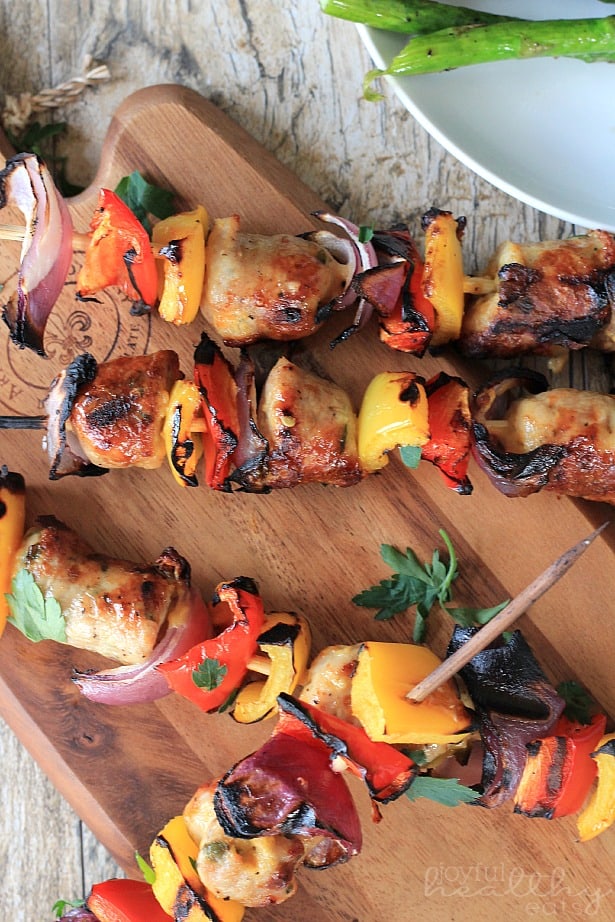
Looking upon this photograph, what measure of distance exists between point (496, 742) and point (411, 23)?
2740 mm

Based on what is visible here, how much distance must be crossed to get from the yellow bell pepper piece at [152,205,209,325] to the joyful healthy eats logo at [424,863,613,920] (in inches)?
96.3

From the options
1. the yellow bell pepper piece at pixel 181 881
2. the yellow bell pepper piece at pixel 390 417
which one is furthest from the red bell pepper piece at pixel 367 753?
the yellow bell pepper piece at pixel 390 417

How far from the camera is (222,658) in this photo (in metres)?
3.41

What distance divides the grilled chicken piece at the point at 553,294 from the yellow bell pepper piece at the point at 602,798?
4.83ft

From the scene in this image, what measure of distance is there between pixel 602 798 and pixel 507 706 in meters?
0.46

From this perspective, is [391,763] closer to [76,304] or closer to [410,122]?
[76,304]

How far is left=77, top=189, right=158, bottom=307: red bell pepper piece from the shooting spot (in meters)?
3.26

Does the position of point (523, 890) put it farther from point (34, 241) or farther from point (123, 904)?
point (34, 241)

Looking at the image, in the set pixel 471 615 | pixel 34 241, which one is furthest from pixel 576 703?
pixel 34 241

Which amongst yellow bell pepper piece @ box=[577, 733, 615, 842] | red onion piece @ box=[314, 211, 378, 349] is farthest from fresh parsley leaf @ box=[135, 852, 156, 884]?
red onion piece @ box=[314, 211, 378, 349]

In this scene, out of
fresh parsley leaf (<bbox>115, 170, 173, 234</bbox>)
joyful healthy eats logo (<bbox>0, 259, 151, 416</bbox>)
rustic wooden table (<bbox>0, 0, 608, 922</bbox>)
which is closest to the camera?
fresh parsley leaf (<bbox>115, 170, 173, 234</bbox>)

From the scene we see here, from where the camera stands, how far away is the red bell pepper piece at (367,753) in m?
3.16

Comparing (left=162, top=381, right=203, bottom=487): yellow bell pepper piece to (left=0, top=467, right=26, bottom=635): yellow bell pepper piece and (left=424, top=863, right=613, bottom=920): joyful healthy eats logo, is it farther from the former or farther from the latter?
(left=424, top=863, right=613, bottom=920): joyful healthy eats logo

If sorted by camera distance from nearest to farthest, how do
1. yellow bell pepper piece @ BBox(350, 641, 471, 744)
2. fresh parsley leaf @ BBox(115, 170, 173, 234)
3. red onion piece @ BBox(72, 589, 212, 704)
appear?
yellow bell pepper piece @ BBox(350, 641, 471, 744)
red onion piece @ BBox(72, 589, 212, 704)
fresh parsley leaf @ BBox(115, 170, 173, 234)
